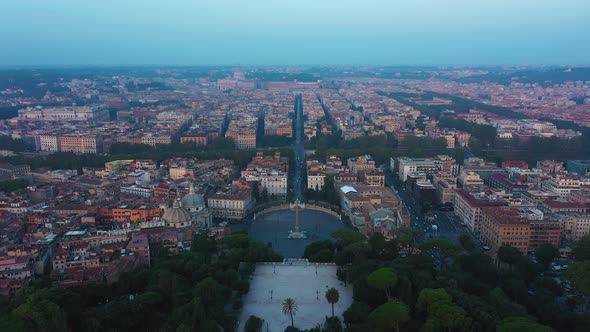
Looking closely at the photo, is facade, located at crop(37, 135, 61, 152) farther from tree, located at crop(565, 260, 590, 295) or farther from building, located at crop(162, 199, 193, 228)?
tree, located at crop(565, 260, 590, 295)

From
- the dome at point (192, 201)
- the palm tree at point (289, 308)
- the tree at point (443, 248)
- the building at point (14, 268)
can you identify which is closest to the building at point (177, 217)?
the dome at point (192, 201)

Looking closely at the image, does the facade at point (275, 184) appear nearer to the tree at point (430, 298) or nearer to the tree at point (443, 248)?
the tree at point (443, 248)

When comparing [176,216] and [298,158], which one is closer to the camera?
[176,216]

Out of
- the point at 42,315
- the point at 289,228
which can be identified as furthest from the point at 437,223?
the point at 42,315

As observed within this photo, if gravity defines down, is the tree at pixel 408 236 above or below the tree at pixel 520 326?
below

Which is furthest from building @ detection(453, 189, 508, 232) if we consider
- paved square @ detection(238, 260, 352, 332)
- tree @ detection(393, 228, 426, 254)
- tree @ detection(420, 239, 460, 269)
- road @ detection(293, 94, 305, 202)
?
paved square @ detection(238, 260, 352, 332)

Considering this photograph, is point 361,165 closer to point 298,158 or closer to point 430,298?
point 298,158

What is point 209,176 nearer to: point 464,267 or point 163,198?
point 163,198
